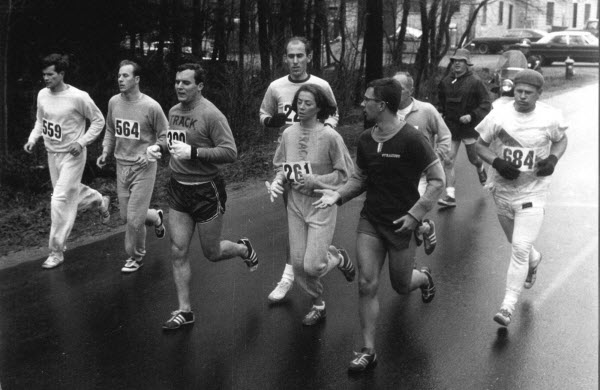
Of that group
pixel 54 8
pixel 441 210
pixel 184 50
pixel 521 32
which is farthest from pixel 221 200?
pixel 521 32

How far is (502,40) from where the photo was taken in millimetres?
40469

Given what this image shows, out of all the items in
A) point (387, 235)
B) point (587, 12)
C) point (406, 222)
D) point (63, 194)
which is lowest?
point (63, 194)

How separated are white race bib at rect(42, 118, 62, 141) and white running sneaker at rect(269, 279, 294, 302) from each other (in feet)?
8.70

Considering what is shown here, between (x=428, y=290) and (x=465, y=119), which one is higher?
(x=465, y=119)

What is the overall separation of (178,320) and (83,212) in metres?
4.49

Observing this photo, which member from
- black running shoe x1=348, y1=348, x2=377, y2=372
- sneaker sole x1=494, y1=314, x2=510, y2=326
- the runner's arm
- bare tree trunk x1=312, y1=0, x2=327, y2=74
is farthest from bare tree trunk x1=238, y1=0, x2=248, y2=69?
black running shoe x1=348, y1=348, x2=377, y2=372

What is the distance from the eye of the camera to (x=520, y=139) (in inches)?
242

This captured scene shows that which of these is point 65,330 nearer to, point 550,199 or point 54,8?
point 550,199

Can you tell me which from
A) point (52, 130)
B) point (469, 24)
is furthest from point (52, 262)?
point (469, 24)

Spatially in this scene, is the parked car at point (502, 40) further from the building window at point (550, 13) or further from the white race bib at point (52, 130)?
the white race bib at point (52, 130)

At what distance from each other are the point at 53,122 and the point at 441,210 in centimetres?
489

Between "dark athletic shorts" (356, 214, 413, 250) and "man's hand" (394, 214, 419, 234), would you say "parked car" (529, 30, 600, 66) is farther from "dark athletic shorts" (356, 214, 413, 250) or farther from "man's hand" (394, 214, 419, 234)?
"man's hand" (394, 214, 419, 234)

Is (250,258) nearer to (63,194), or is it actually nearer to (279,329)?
(279,329)

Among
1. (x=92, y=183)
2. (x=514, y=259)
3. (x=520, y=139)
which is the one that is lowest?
(x=92, y=183)
